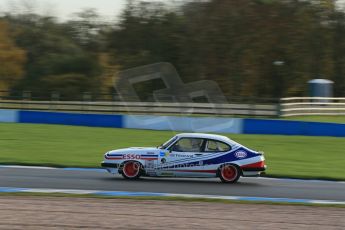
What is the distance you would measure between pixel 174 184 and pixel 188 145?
91 centimetres

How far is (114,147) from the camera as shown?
21.4m

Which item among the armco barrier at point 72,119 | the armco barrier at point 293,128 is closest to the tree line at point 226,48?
the armco barrier at point 72,119

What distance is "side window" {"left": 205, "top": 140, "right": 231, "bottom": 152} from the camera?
46.2 ft

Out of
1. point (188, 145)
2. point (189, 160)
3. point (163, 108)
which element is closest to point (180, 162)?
point (189, 160)

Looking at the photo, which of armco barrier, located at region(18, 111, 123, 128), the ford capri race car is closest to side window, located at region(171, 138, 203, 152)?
the ford capri race car

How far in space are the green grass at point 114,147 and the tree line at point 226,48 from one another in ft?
48.3

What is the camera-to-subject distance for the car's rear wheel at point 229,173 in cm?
1409

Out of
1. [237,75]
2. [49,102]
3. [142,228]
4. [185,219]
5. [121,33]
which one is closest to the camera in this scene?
[142,228]

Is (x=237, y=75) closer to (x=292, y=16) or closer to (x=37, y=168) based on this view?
(x=292, y=16)

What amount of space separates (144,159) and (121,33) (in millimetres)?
41486

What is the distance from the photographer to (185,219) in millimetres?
9477

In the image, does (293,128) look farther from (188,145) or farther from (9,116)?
(188,145)

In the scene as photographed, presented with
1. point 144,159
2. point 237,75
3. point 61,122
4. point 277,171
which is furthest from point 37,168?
point 237,75

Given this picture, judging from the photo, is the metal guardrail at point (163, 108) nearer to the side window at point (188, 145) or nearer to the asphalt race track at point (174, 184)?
the asphalt race track at point (174, 184)
